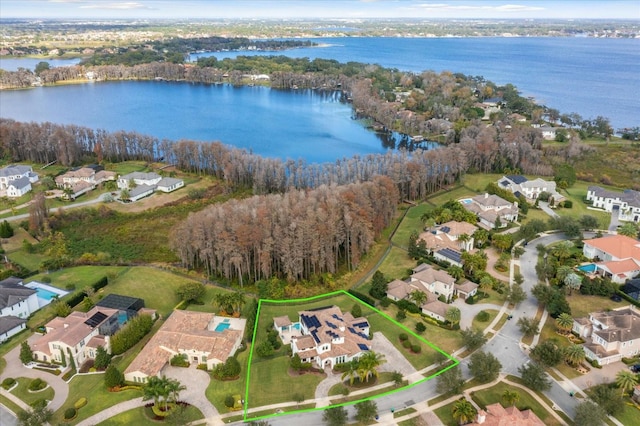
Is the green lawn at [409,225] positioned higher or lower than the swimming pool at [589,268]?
lower

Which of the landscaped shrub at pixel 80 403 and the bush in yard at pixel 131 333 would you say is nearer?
the landscaped shrub at pixel 80 403

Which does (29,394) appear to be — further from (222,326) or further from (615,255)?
(615,255)

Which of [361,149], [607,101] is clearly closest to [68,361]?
[361,149]

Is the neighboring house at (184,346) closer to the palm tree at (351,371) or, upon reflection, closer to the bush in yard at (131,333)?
the bush in yard at (131,333)

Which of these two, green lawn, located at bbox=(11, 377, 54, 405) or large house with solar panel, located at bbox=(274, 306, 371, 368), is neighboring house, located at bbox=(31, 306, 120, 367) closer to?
green lawn, located at bbox=(11, 377, 54, 405)

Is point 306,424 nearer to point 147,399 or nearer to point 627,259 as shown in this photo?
point 147,399

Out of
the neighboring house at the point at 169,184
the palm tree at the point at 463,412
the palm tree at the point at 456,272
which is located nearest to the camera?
the palm tree at the point at 463,412

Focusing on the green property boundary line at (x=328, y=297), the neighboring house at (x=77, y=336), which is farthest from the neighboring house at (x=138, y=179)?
the green property boundary line at (x=328, y=297)
